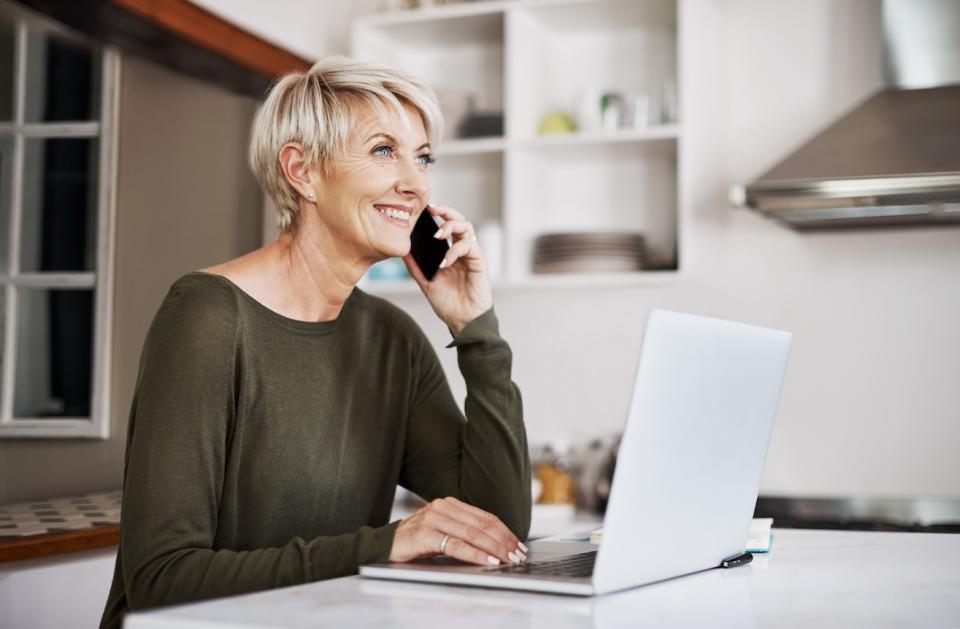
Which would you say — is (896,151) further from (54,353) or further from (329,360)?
(54,353)

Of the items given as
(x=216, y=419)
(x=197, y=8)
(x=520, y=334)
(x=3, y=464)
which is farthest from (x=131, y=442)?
(x=520, y=334)

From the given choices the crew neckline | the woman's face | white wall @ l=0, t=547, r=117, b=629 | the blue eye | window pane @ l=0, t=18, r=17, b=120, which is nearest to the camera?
the crew neckline

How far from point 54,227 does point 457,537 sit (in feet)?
5.94

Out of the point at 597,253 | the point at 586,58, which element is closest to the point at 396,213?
the point at 597,253

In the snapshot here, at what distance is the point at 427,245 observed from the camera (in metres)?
1.84

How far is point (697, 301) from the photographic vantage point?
3.31 metres

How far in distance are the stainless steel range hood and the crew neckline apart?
1504 millimetres

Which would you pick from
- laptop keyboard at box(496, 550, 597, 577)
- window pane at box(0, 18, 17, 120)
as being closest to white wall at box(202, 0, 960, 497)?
window pane at box(0, 18, 17, 120)

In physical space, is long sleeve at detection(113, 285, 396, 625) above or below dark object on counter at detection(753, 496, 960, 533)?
above

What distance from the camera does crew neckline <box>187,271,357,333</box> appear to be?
1548 mm

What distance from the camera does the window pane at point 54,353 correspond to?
2539 millimetres

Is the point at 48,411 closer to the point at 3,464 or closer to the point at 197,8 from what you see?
the point at 3,464

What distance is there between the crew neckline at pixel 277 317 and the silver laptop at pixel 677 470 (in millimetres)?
524

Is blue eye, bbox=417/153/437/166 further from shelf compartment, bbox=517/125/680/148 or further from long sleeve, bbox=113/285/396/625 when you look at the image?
shelf compartment, bbox=517/125/680/148
